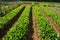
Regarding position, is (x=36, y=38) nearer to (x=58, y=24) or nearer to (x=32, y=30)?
(x=32, y=30)

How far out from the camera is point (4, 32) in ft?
57.0

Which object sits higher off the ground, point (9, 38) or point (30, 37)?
point (9, 38)

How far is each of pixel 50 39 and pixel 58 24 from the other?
375 inches

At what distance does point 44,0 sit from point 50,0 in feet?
8.33

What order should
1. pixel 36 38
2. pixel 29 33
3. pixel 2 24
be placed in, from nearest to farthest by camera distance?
1. pixel 36 38
2. pixel 29 33
3. pixel 2 24

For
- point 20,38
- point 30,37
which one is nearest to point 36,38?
point 30,37

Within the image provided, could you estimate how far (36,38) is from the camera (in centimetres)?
1582

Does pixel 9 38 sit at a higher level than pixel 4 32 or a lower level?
higher

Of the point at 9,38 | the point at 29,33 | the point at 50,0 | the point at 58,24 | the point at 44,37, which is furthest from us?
the point at 50,0

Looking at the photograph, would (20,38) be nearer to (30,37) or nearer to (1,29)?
(30,37)

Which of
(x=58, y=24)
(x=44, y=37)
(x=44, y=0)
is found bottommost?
(x=44, y=0)

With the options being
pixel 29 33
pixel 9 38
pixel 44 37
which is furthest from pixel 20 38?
pixel 29 33

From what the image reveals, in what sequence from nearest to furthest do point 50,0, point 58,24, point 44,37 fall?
point 44,37 → point 58,24 → point 50,0

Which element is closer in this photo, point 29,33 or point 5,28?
point 29,33
